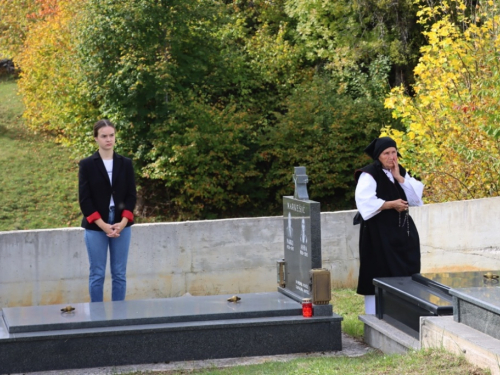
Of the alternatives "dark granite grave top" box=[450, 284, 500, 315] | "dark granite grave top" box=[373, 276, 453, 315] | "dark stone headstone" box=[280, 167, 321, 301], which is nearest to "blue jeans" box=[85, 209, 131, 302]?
"dark stone headstone" box=[280, 167, 321, 301]

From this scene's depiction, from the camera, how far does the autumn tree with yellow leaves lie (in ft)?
38.5

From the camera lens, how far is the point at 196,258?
10.3 m

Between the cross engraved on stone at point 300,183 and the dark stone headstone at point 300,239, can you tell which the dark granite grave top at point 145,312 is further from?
the cross engraved on stone at point 300,183

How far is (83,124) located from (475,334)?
1585cm

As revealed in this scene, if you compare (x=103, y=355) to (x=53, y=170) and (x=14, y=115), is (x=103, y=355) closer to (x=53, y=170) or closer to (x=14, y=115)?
(x=53, y=170)

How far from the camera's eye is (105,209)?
805cm

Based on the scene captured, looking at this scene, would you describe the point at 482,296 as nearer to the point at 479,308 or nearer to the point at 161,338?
the point at 479,308

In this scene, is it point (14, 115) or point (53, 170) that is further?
point (14, 115)

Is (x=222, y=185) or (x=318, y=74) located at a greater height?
(x=318, y=74)

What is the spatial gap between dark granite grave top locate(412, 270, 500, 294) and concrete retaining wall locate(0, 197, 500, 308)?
224cm

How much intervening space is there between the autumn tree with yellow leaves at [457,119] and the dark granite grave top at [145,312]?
5099 mm

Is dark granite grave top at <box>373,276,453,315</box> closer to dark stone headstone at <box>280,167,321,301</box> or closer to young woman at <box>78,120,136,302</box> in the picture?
dark stone headstone at <box>280,167,321,301</box>

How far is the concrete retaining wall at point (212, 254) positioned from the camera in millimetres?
9656

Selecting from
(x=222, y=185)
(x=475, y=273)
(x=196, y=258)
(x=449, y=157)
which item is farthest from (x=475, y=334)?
(x=222, y=185)
